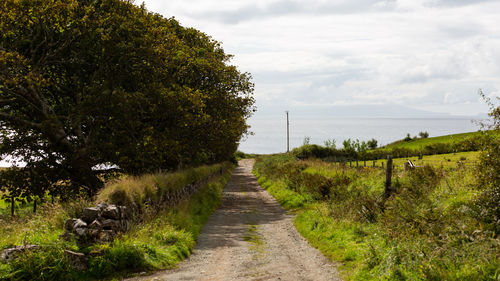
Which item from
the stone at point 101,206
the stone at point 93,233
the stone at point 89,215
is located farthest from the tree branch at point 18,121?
the stone at point 93,233

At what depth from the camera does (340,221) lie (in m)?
15.1

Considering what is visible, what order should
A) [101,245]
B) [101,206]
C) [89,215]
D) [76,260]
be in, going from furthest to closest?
[101,206]
[89,215]
[101,245]
[76,260]

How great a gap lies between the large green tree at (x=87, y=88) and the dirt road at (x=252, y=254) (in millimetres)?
6014

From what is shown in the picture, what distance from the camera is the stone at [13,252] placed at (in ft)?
29.6

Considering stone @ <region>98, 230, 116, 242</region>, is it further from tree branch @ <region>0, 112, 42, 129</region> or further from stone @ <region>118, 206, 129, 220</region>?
tree branch @ <region>0, 112, 42, 129</region>

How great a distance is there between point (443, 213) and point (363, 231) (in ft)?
9.84

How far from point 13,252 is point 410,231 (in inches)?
430

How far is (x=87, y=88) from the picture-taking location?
19469 mm

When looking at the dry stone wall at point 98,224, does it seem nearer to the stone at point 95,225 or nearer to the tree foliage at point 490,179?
the stone at point 95,225

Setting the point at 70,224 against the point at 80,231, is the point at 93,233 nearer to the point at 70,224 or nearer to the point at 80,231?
the point at 80,231

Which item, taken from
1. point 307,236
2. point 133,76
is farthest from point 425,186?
point 133,76

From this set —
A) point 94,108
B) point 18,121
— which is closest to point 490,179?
point 94,108

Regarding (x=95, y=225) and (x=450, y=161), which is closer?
(x=95, y=225)

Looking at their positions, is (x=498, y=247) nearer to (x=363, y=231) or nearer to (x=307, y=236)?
(x=363, y=231)
